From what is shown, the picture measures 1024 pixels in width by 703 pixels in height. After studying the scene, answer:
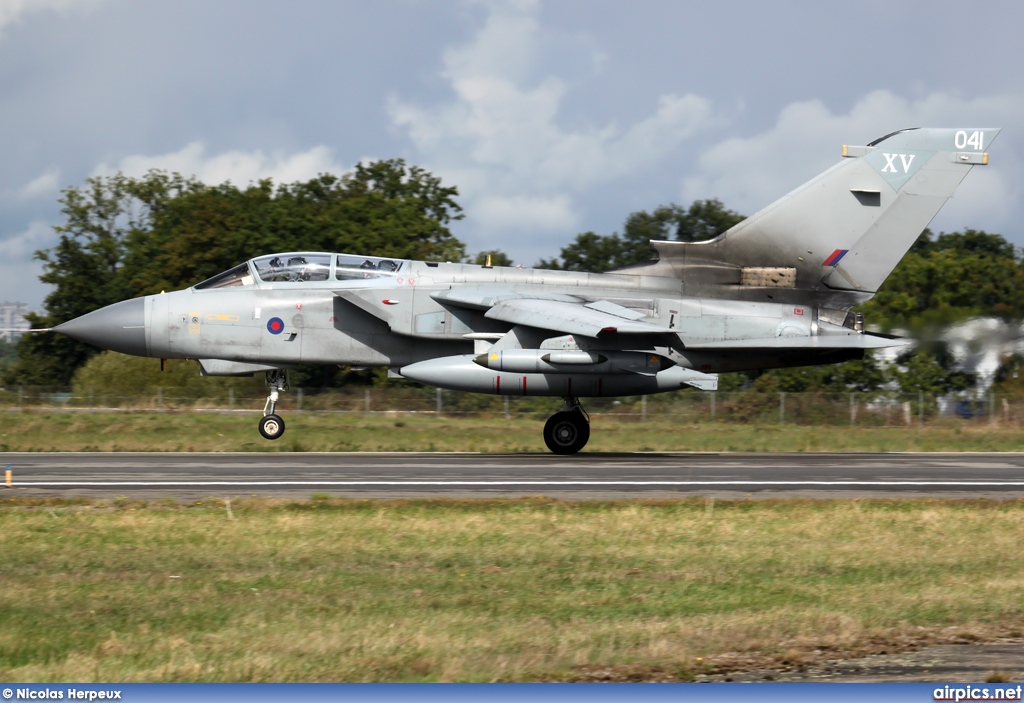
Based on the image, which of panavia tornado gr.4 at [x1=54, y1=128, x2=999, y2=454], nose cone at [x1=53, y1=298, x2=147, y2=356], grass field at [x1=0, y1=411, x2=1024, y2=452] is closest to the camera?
panavia tornado gr.4 at [x1=54, y1=128, x2=999, y2=454]

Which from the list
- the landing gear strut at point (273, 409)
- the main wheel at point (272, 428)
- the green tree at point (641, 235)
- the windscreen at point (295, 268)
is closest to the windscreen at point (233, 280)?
the windscreen at point (295, 268)

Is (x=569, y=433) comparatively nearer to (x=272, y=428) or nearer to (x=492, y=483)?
(x=272, y=428)

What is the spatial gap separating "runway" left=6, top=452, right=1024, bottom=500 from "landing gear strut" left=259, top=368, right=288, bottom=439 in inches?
17.0

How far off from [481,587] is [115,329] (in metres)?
14.0

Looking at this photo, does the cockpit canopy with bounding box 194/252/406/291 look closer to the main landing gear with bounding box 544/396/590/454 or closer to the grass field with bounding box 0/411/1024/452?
the grass field with bounding box 0/411/1024/452

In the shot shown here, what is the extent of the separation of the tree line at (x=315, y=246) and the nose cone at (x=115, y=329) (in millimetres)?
23963

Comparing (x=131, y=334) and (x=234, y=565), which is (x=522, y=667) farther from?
(x=131, y=334)

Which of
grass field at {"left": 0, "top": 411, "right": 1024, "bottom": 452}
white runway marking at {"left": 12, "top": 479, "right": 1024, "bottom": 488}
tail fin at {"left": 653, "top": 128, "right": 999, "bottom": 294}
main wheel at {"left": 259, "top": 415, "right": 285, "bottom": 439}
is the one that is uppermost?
tail fin at {"left": 653, "top": 128, "right": 999, "bottom": 294}

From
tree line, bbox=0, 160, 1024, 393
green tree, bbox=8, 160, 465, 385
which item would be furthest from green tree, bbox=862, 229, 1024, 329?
green tree, bbox=8, 160, 465, 385

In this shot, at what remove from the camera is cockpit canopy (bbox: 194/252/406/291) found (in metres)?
21.0

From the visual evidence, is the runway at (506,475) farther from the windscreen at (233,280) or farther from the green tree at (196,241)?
the green tree at (196,241)

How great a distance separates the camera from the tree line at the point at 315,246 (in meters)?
41.9

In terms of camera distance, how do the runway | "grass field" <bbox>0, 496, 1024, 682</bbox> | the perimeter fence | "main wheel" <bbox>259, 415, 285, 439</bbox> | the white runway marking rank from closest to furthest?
1. "grass field" <bbox>0, 496, 1024, 682</bbox>
2. the runway
3. the white runway marking
4. "main wheel" <bbox>259, 415, 285, 439</bbox>
5. the perimeter fence

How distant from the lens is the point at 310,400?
3369 centimetres
